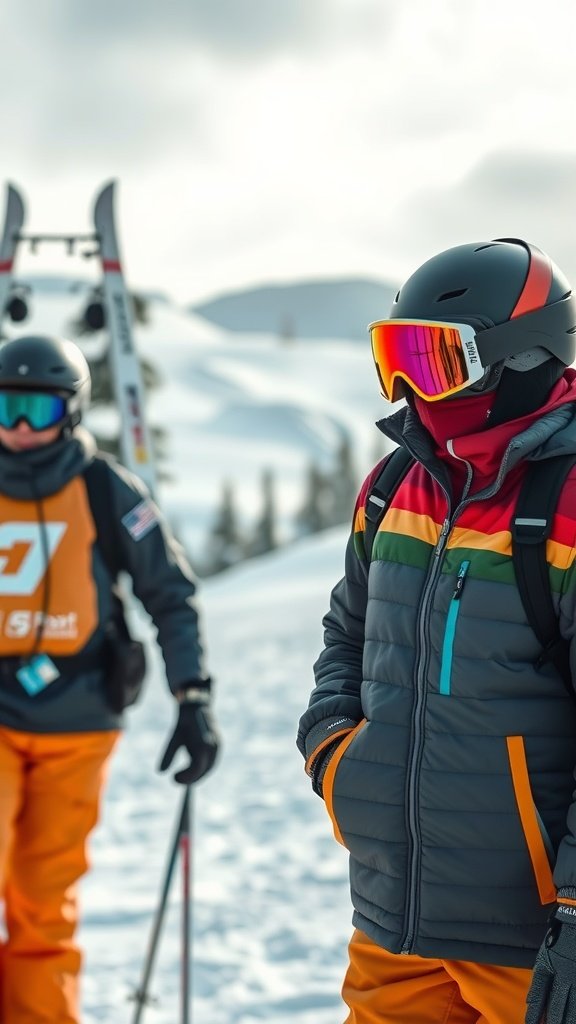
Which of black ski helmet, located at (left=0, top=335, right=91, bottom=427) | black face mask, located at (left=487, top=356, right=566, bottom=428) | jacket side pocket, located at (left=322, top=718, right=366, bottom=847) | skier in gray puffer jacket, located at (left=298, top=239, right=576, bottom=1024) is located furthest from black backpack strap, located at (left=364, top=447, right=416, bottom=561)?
black ski helmet, located at (left=0, top=335, right=91, bottom=427)

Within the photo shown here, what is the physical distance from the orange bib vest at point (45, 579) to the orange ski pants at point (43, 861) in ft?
0.99

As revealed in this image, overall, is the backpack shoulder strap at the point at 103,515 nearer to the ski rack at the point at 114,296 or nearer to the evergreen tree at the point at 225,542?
the ski rack at the point at 114,296

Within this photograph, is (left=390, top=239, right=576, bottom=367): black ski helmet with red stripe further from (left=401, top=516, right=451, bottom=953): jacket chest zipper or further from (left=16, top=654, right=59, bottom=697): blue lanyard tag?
(left=16, top=654, right=59, bottom=697): blue lanyard tag

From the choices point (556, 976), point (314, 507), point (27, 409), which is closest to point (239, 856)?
point (27, 409)

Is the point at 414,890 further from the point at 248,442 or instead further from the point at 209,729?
the point at 248,442

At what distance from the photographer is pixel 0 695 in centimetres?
385

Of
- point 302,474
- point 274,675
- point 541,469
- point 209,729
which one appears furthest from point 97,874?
point 302,474

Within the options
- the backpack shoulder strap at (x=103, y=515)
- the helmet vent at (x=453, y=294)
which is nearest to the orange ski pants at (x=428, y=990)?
the helmet vent at (x=453, y=294)

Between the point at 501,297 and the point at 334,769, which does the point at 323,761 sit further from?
the point at 501,297

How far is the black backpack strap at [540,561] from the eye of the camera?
2.25m

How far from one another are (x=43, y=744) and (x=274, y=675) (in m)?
7.51

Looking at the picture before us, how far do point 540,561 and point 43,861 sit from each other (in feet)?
7.38

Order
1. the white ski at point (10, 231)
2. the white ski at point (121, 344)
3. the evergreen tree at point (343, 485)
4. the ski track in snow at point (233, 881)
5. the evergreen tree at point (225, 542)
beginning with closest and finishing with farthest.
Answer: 1. the ski track in snow at point (233, 881)
2. the white ski at point (10, 231)
3. the white ski at point (121, 344)
4. the evergreen tree at point (225, 542)
5. the evergreen tree at point (343, 485)

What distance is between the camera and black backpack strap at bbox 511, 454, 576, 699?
7.38 ft
